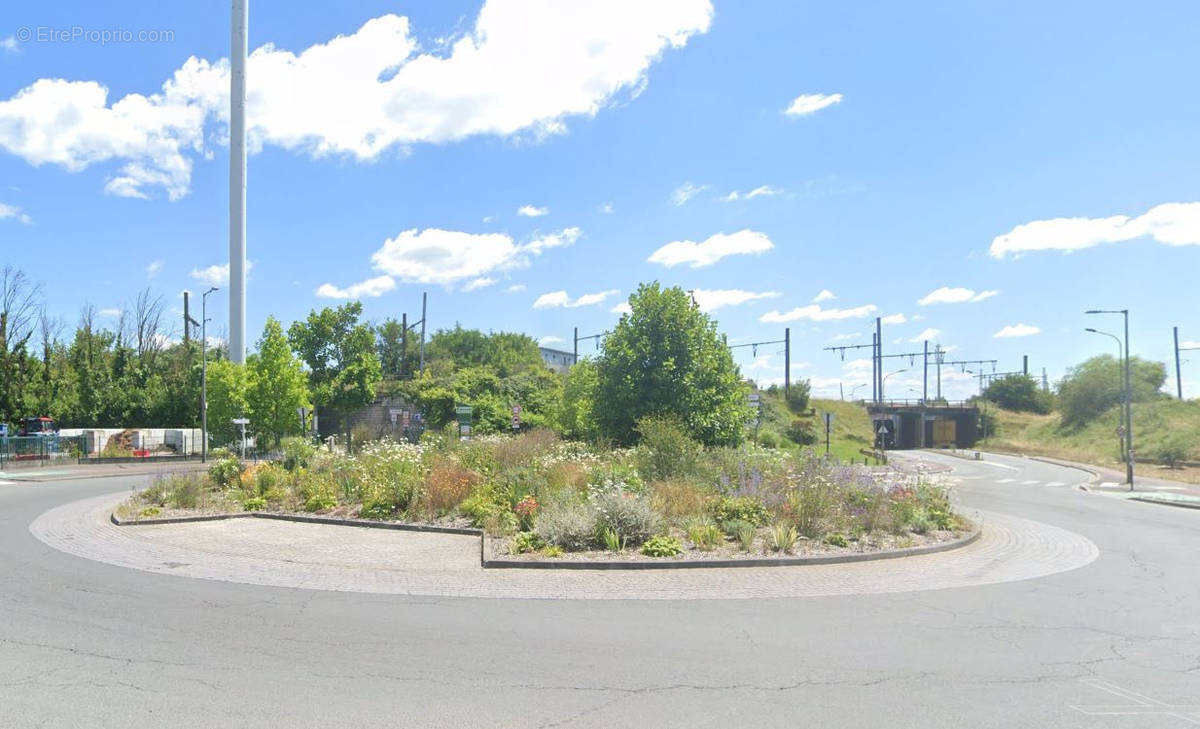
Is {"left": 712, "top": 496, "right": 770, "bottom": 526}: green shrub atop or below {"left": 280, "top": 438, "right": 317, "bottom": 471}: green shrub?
below

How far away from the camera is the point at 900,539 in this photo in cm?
1213

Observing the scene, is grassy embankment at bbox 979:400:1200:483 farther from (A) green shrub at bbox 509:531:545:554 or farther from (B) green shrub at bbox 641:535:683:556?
(A) green shrub at bbox 509:531:545:554

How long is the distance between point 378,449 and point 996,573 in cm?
1402

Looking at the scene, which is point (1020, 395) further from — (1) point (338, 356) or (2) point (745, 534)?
(2) point (745, 534)

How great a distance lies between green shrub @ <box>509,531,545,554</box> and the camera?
1074 cm

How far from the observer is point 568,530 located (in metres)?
11.0

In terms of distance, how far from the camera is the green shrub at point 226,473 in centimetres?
1856

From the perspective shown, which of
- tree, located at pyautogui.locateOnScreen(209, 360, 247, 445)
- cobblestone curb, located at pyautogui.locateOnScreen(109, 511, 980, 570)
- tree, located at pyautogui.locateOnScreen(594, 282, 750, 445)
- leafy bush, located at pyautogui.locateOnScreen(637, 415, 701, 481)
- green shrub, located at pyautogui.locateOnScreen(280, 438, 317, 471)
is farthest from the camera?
tree, located at pyautogui.locateOnScreen(209, 360, 247, 445)

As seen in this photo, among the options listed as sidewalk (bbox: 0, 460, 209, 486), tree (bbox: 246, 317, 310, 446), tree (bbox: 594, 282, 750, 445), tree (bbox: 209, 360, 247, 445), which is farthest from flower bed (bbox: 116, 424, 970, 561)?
tree (bbox: 209, 360, 247, 445)

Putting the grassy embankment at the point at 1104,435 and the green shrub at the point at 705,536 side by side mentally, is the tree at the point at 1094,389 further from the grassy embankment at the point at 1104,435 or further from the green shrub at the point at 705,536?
the green shrub at the point at 705,536

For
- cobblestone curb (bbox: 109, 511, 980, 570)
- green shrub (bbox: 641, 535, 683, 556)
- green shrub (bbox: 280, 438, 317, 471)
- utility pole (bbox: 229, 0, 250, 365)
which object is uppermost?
utility pole (bbox: 229, 0, 250, 365)

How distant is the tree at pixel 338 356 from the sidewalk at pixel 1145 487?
40787 mm

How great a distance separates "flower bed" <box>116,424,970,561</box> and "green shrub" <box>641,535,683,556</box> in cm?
2

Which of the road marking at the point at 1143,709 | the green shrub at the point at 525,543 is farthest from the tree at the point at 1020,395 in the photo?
the road marking at the point at 1143,709
